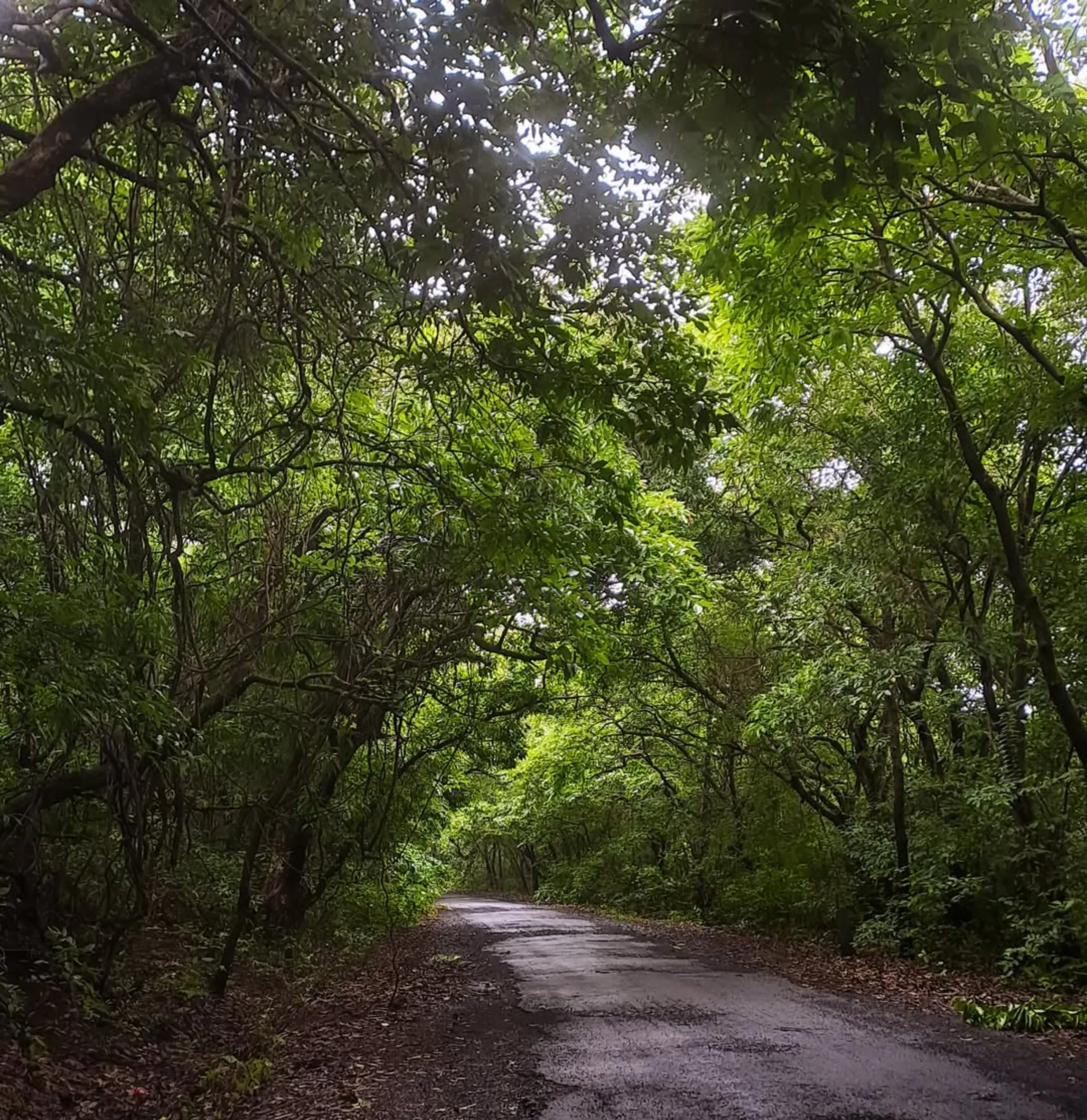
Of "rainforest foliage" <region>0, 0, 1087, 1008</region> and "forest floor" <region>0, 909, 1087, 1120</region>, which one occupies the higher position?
"rainforest foliage" <region>0, 0, 1087, 1008</region>

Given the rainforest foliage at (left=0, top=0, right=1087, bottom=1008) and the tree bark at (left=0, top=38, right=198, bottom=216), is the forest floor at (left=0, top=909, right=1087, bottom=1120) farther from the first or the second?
the tree bark at (left=0, top=38, right=198, bottom=216)

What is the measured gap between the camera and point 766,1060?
6.41m

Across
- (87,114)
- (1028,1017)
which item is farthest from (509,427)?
(1028,1017)

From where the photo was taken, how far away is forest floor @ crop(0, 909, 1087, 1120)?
5.90 metres

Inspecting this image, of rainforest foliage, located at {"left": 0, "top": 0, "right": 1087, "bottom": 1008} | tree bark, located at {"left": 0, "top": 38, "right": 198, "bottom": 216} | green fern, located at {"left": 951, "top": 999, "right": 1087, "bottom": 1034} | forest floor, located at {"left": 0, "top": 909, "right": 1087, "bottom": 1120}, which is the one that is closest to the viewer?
rainforest foliage, located at {"left": 0, "top": 0, "right": 1087, "bottom": 1008}

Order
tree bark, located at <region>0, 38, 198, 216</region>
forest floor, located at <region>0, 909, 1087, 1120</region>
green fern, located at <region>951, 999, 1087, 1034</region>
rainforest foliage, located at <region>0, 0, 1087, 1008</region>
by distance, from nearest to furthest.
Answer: rainforest foliage, located at <region>0, 0, 1087, 1008</region>
tree bark, located at <region>0, 38, 198, 216</region>
forest floor, located at <region>0, 909, 1087, 1120</region>
green fern, located at <region>951, 999, 1087, 1034</region>

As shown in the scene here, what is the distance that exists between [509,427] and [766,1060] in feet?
17.6

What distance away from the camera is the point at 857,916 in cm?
1384

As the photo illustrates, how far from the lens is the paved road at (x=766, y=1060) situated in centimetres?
525

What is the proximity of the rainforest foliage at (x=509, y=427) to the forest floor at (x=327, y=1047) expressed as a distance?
0.67m

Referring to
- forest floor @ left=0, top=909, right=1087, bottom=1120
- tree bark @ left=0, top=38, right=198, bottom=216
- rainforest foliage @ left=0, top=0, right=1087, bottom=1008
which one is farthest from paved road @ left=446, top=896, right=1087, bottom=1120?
tree bark @ left=0, top=38, right=198, bottom=216

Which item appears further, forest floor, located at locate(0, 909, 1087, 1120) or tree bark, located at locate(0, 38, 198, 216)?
forest floor, located at locate(0, 909, 1087, 1120)

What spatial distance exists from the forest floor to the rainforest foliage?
0.67 meters

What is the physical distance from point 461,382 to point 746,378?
474 centimetres
